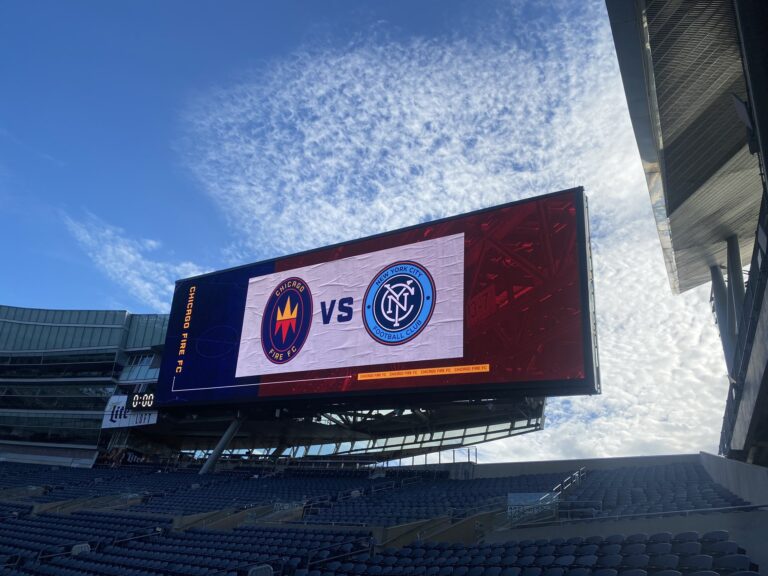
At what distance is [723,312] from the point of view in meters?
16.7

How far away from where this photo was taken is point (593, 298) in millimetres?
15914

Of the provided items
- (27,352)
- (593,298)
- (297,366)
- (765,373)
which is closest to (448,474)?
(297,366)

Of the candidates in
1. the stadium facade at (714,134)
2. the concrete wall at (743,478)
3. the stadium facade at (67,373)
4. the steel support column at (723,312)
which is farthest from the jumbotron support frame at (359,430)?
the stadium facade at (714,134)

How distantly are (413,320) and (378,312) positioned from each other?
1.41 m

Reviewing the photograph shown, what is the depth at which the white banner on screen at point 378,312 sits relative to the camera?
17781mm

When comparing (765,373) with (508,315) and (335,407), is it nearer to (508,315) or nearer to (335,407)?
(508,315)

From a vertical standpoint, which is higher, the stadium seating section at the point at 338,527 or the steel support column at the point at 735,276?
the steel support column at the point at 735,276

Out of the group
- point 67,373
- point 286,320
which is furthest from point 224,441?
point 67,373

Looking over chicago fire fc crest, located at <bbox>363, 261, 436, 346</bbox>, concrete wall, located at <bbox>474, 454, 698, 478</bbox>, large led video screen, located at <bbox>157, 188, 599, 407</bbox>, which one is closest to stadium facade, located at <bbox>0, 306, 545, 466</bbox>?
concrete wall, located at <bbox>474, 454, 698, 478</bbox>

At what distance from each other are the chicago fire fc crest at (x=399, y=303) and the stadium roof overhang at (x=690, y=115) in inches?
252

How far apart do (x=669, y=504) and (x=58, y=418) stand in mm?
28373

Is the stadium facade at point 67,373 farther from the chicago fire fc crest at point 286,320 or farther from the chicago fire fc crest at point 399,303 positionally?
the chicago fire fc crest at point 399,303

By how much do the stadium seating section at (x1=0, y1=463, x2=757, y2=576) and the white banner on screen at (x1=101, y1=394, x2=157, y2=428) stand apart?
11.8ft

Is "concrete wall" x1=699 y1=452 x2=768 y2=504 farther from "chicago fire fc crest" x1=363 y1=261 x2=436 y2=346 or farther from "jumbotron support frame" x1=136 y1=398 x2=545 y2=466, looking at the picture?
"chicago fire fc crest" x1=363 y1=261 x2=436 y2=346
